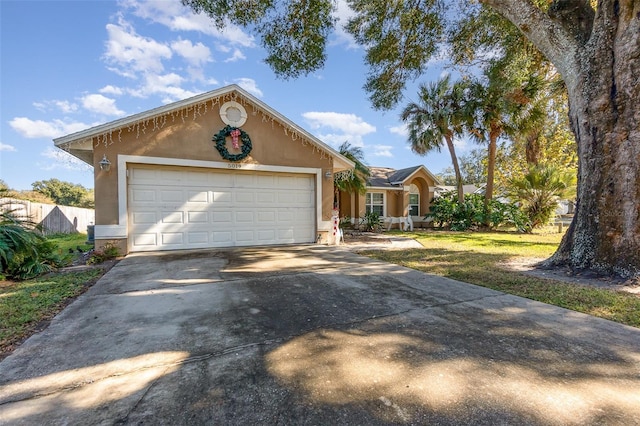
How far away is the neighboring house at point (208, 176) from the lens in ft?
24.4

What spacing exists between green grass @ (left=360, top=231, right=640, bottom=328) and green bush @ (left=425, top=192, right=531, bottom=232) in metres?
6.57

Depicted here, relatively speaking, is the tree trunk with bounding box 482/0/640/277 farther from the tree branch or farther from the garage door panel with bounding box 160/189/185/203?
the garage door panel with bounding box 160/189/185/203

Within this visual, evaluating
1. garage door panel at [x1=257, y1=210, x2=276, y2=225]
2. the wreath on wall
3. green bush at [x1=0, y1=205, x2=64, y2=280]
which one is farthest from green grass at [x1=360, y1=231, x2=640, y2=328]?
green bush at [x1=0, y1=205, x2=64, y2=280]

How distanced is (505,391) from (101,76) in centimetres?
1515

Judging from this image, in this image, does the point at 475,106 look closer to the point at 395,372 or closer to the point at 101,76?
the point at 395,372

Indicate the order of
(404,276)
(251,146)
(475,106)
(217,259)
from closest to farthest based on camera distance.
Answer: (404,276)
(217,259)
(251,146)
(475,106)

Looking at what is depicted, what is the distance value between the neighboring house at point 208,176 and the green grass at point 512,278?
3047 millimetres

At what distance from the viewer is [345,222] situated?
15992mm

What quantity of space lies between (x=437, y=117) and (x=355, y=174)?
577 centimetres

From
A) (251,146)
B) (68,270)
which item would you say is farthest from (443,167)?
(68,270)

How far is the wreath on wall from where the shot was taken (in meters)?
8.38

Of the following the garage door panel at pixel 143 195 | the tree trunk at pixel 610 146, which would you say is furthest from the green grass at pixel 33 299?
the tree trunk at pixel 610 146

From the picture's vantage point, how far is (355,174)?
13422 mm

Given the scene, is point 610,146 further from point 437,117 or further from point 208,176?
point 437,117
